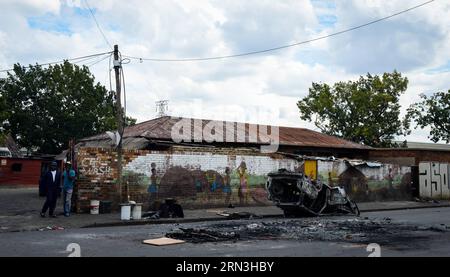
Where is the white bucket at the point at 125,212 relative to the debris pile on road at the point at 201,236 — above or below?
above

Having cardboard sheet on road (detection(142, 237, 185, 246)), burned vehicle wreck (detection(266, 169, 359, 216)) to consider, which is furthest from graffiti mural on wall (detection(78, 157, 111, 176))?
cardboard sheet on road (detection(142, 237, 185, 246))

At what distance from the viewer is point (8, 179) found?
128 ft

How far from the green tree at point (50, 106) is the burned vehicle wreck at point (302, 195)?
1286 inches

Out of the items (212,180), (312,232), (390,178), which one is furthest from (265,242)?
(390,178)

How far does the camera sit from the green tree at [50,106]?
4466 centimetres

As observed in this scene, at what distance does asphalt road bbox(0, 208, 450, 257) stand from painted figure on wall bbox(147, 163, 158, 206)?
466 cm

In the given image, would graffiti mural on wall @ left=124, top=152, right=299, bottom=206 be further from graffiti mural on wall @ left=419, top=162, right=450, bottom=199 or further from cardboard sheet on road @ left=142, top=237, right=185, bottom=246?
graffiti mural on wall @ left=419, top=162, right=450, bottom=199

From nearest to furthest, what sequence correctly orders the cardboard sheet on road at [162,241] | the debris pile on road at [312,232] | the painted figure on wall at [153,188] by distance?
the cardboard sheet on road at [162,241] < the debris pile on road at [312,232] < the painted figure on wall at [153,188]

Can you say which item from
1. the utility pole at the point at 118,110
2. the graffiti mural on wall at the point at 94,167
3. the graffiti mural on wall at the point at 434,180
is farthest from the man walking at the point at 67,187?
the graffiti mural on wall at the point at 434,180

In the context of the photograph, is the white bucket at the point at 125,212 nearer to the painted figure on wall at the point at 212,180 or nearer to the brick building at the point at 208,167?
the brick building at the point at 208,167

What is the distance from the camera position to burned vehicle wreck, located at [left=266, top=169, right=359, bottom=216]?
16.5 meters
